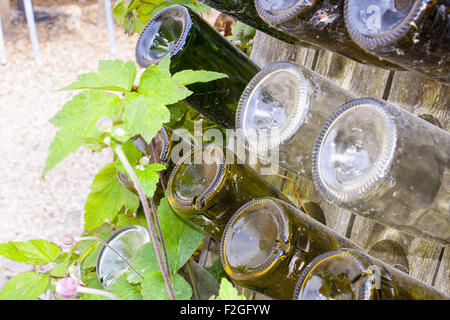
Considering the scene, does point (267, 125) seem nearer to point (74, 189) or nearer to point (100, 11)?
point (74, 189)

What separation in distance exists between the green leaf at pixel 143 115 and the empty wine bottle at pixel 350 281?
0.69ft

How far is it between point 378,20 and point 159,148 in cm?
43

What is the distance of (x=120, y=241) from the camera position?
28.5 inches

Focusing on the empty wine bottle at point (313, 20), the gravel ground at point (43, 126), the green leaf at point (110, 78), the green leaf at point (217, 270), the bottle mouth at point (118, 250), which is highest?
the empty wine bottle at point (313, 20)

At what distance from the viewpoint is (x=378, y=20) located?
36cm

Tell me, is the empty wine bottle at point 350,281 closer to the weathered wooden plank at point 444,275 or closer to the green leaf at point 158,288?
the weathered wooden plank at point 444,275

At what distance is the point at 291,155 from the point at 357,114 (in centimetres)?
12

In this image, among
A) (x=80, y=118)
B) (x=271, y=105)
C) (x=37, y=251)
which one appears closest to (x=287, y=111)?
(x=271, y=105)

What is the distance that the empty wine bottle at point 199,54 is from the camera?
2.05ft

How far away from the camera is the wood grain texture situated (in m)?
0.49

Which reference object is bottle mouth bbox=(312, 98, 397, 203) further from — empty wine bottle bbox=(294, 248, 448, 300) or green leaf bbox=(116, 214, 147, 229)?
green leaf bbox=(116, 214, 147, 229)

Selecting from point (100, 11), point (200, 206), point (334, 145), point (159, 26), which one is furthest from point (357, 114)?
point (100, 11)

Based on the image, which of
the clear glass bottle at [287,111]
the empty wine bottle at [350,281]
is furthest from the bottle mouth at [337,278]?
the clear glass bottle at [287,111]

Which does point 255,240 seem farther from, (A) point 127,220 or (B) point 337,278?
(A) point 127,220
